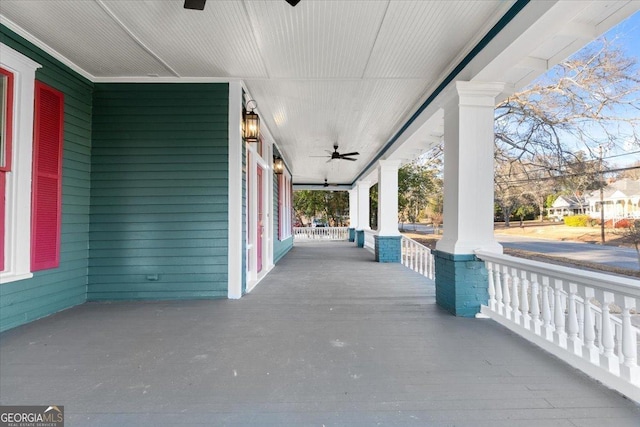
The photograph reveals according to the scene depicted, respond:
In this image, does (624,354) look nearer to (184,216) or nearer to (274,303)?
(274,303)

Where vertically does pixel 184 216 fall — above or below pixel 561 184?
below

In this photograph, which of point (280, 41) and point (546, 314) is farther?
point (280, 41)

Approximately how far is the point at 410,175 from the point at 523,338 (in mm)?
11197

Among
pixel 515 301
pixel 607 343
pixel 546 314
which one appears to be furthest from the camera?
pixel 515 301

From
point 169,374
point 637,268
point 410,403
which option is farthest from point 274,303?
point 637,268

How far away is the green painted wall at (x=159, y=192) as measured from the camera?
3.99 metres

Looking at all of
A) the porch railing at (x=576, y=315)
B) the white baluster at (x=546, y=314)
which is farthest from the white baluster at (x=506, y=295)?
the white baluster at (x=546, y=314)

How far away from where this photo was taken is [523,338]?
2723 millimetres

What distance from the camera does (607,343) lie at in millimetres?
1979


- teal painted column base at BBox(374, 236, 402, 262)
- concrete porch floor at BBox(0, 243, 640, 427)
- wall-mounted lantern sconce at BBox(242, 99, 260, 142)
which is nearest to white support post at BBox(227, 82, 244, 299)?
wall-mounted lantern sconce at BBox(242, 99, 260, 142)

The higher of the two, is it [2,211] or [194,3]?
[194,3]

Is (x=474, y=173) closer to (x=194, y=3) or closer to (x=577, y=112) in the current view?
(x=194, y=3)

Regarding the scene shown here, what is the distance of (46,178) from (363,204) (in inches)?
391

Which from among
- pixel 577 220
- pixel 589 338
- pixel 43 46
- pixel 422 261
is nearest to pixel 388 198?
pixel 422 261
